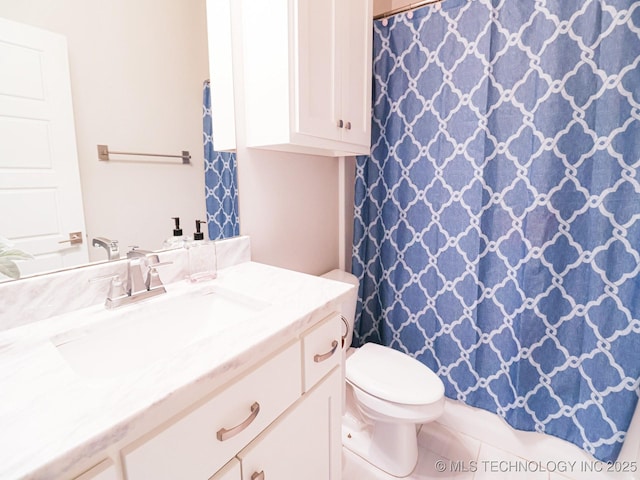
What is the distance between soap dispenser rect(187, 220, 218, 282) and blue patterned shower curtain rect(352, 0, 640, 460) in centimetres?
93

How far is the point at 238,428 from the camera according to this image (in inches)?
23.5

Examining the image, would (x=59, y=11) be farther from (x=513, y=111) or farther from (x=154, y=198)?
(x=513, y=111)

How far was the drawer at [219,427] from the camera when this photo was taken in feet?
1.56

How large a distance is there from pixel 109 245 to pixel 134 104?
41cm

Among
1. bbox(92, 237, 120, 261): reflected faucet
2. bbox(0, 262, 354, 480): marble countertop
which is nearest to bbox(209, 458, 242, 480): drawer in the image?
bbox(0, 262, 354, 480): marble countertop

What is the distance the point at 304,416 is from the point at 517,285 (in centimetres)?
106

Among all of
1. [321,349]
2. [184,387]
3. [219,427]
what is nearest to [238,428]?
[219,427]

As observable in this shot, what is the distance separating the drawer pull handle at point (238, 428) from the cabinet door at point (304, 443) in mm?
63

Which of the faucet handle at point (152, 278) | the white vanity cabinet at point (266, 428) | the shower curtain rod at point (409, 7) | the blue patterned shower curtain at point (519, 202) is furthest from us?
the shower curtain rod at point (409, 7)

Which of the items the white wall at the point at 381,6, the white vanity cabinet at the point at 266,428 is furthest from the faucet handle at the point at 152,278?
the white wall at the point at 381,6

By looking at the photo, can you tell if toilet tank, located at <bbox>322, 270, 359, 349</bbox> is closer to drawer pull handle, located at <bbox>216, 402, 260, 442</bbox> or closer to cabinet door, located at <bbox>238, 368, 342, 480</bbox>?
cabinet door, located at <bbox>238, 368, 342, 480</bbox>

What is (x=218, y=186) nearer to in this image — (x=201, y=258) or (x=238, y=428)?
(x=201, y=258)

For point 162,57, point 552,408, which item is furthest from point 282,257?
point 552,408

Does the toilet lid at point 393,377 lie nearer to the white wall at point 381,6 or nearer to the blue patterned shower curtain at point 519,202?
the blue patterned shower curtain at point 519,202
